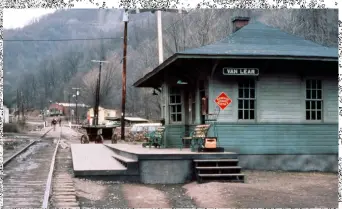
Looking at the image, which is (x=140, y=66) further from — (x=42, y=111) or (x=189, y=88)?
(x=42, y=111)

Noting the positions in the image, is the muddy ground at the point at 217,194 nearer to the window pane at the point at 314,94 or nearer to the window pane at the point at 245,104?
the window pane at the point at 245,104

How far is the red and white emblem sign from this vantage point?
48.0 ft

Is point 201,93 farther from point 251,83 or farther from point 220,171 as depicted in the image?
point 220,171

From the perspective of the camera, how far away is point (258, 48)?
15805mm

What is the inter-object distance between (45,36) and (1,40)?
86.6ft

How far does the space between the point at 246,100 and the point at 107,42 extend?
7189 centimetres

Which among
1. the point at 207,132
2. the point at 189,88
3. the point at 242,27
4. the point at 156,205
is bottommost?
the point at 156,205

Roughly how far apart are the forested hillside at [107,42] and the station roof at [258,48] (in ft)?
15.8

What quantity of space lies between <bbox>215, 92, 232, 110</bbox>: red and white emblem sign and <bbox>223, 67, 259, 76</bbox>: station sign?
661 millimetres

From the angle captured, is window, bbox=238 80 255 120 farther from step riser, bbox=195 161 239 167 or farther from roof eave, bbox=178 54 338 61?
step riser, bbox=195 161 239 167

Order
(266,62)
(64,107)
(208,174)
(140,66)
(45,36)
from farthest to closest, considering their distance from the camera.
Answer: (64,107) < (140,66) < (45,36) < (266,62) < (208,174)

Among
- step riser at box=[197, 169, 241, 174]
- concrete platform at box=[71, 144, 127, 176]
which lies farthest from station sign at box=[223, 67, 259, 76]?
concrete platform at box=[71, 144, 127, 176]

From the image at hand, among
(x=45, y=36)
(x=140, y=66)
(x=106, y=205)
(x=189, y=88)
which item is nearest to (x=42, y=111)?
(x=140, y=66)

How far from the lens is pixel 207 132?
14.1 metres
